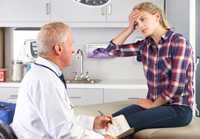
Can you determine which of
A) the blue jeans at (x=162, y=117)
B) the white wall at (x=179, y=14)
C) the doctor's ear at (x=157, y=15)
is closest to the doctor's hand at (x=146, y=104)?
the blue jeans at (x=162, y=117)

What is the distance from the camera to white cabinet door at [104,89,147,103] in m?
4.14

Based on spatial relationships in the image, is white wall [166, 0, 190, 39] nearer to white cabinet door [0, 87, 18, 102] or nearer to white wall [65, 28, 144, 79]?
white wall [65, 28, 144, 79]

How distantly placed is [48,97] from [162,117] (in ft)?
3.29

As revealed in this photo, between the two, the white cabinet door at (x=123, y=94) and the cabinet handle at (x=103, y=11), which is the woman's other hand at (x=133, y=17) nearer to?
the white cabinet door at (x=123, y=94)

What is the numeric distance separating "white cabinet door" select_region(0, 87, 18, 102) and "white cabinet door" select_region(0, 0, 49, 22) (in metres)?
0.76

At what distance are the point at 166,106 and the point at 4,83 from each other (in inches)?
88.9

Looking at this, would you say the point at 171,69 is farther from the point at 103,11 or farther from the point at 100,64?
the point at 100,64

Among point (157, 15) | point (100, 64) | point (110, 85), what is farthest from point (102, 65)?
point (157, 15)

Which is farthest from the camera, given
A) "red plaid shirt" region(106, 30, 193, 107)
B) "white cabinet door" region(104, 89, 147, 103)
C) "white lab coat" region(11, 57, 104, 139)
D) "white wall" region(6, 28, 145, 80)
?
"white wall" region(6, 28, 145, 80)

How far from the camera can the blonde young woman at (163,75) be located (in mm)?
2498

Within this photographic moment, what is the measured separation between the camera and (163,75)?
2.58 meters

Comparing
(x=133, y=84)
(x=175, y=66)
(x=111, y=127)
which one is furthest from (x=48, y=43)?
(x=133, y=84)

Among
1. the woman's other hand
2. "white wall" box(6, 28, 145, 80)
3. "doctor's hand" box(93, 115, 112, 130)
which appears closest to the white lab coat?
"doctor's hand" box(93, 115, 112, 130)

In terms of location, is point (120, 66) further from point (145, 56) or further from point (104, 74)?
point (145, 56)
